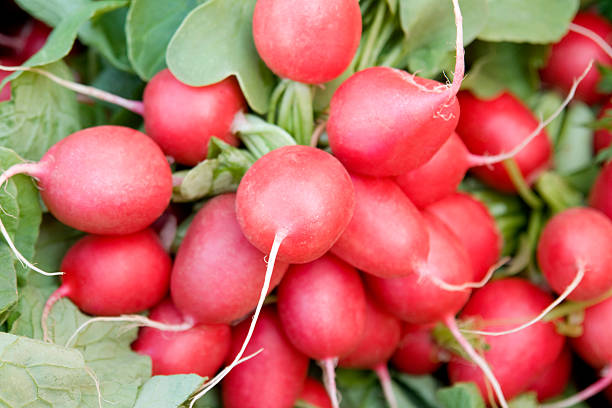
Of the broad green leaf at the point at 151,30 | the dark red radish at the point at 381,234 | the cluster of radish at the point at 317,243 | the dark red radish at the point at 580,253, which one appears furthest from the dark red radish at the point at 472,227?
the broad green leaf at the point at 151,30

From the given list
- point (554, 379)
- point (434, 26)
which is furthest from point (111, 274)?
point (554, 379)

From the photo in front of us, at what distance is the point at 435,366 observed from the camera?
4.17 ft

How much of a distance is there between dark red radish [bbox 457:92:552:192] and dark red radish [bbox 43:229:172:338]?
2.49ft

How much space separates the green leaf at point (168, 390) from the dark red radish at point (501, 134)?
32.0 inches

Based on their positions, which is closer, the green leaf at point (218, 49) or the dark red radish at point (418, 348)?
the green leaf at point (218, 49)

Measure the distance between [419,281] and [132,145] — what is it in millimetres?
526

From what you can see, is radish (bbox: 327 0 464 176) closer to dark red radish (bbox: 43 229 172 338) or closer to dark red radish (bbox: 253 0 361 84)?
dark red radish (bbox: 253 0 361 84)

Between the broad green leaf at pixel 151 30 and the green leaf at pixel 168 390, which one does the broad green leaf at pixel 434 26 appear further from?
the green leaf at pixel 168 390

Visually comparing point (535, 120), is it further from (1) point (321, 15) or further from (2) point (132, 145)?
(2) point (132, 145)

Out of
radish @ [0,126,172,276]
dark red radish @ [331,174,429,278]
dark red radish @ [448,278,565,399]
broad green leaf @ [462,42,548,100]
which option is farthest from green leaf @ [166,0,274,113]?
dark red radish @ [448,278,565,399]

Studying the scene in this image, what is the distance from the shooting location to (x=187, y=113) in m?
0.99

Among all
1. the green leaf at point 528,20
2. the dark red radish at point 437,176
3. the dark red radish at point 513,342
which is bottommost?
the dark red radish at point 513,342

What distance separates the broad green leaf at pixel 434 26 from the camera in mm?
1074

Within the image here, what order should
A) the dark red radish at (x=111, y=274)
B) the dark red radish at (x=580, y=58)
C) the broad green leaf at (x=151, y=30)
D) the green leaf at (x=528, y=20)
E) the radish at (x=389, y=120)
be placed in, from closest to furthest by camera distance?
1. the radish at (x=389, y=120)
2. the dark red radish at (x=111, y=274)
3. the broad green leaf at (x=151, y=30)
4. the green leaf at (x=528, y=20)
5. the dark red radish at (x=580, y=58)
